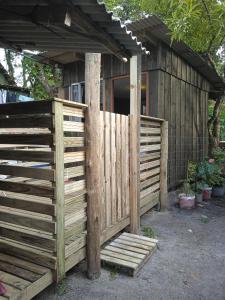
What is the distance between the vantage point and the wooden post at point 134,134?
163 inches

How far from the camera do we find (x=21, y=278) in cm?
250

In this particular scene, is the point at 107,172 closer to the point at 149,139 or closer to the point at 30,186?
the point at 30,186

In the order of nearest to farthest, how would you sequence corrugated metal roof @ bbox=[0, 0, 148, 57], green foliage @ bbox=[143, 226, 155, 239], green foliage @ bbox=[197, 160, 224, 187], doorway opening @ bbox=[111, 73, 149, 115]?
corrugated metal roof @ bbox=[0, 0, 148, 57], green foliage @ bbox=[143, 226, 155, 239], doorway opening @ bbox=[111, 73, 149, 115], green foliage @ bbox=[197, 160, 224, 187]

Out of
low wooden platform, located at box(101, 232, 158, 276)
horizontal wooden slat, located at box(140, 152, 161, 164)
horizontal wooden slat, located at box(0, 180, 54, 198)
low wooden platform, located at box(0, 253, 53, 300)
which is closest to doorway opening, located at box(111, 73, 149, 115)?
horizontal wooden slat, located at box(140, 152, 161, 164)

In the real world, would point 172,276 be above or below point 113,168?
below

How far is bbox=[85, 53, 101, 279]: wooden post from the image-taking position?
2.89 metres

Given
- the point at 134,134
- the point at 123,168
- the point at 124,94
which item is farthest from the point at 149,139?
the point at 124,94

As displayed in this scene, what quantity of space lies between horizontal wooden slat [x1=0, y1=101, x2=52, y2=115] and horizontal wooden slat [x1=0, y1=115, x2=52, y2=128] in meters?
0.06

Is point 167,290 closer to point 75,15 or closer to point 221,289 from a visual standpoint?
point 221,289

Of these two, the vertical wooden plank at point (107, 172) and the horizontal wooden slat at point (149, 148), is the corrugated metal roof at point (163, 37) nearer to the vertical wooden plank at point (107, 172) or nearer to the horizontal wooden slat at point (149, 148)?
the horizontal wooden slat at point (149, 148)

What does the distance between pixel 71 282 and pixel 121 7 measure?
11.9 metres

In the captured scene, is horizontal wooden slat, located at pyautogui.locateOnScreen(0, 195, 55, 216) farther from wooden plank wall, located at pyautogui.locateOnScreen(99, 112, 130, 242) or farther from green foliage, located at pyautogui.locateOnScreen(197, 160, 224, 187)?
green foliage, located at pyautogui.locateOnScreen(197, 160, 224, 187)

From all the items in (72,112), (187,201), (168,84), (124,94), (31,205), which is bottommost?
(187,201)

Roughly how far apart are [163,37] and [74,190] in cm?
424
